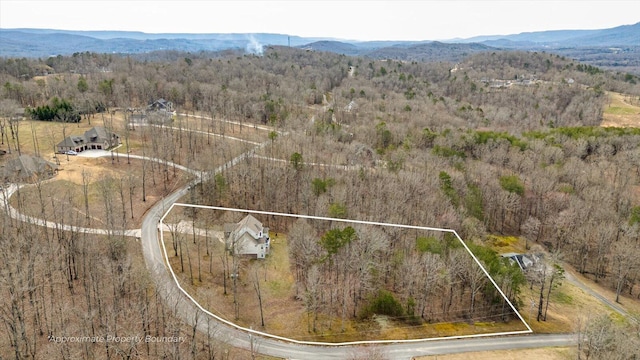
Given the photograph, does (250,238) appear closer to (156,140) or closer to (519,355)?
(519,355)

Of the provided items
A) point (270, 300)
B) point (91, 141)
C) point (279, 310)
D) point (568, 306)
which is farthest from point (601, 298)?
point (91, 141)

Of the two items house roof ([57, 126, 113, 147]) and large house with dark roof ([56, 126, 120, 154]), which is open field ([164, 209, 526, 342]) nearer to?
large house with dark roof ([56, 126, 120, 154])

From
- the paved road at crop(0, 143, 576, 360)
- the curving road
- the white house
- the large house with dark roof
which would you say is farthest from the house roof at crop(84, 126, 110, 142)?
the curving road

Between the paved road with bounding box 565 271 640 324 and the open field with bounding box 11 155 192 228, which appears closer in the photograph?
the paved road with bounding box 565 271 640 324

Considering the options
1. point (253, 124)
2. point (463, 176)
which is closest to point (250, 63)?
point (253, 124)

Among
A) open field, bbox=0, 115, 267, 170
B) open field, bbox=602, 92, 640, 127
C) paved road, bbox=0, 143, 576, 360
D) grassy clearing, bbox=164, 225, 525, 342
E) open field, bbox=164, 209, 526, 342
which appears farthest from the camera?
open field, bbox=602, 92, 640, 127
